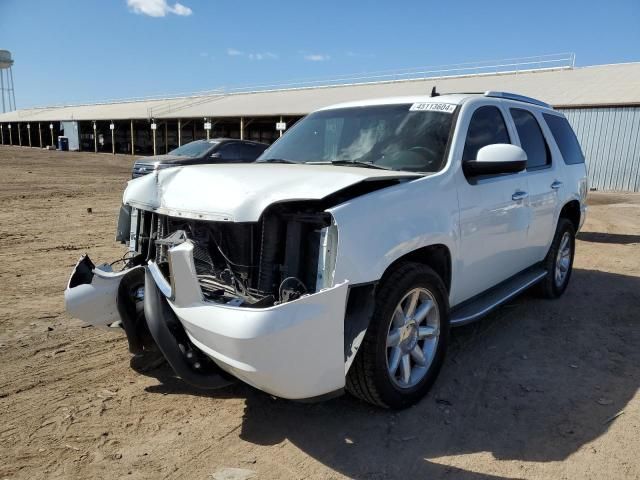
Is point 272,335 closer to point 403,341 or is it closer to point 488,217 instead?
point 403,341

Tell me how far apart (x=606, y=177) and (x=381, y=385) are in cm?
2030

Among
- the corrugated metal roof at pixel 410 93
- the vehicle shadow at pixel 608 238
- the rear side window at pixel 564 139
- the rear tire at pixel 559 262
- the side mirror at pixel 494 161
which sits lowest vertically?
the vehicle shadow at pixel 608 238

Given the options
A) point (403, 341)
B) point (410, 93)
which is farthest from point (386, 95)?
point (403, 341)

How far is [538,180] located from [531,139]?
17.9 inches

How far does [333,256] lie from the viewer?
255 centimetres

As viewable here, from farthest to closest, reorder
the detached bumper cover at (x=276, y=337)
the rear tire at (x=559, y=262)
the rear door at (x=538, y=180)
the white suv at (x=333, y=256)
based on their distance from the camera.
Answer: the rear tire at (x=559, y=262), the rear door at (x=538, y=180), the white suv at (x=333, y=256), the detached bumper cover at (x=276, y=337)

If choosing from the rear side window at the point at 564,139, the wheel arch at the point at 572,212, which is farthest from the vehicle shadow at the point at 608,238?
the rear side window at the point at 564,139

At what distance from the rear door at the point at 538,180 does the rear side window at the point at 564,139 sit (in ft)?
1.17

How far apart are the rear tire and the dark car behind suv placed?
866cm

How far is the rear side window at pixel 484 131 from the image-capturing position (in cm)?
376

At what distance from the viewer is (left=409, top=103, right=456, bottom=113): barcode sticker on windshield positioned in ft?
12.6

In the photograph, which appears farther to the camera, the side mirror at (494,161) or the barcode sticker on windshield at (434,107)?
the barcode sticker on windshield at (434,107)

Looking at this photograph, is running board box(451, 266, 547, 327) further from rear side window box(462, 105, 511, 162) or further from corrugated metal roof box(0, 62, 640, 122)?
corrugated metal roof box(0, 62, 640, 122)

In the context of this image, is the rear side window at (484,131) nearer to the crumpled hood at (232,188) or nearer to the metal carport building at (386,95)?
the crumpled hood at (232,188)
